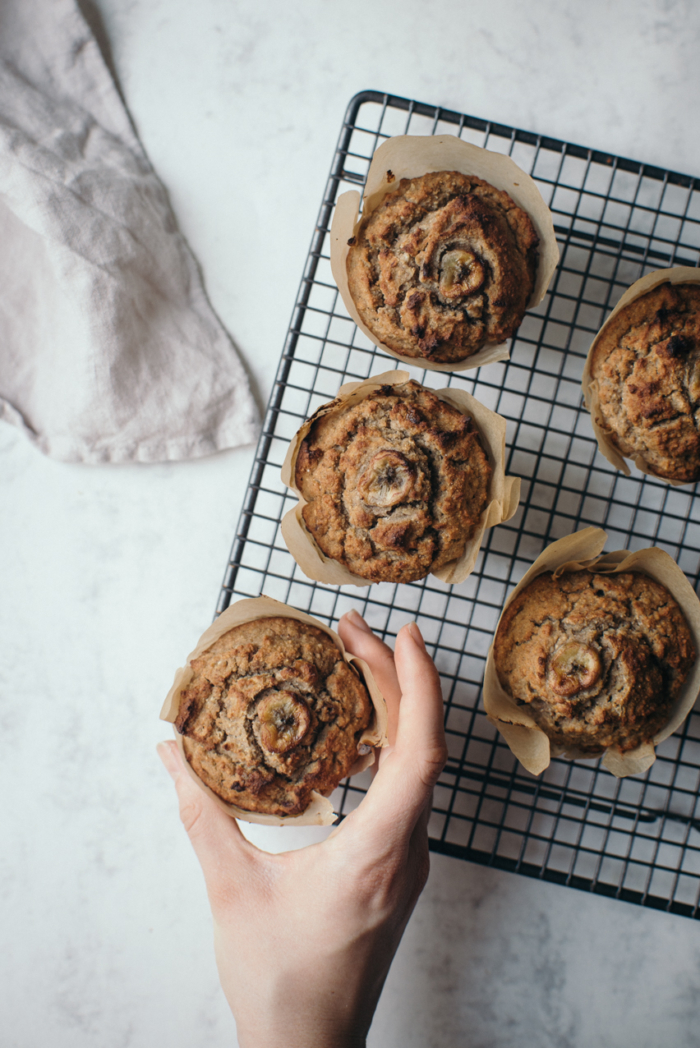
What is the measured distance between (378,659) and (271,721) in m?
0.40

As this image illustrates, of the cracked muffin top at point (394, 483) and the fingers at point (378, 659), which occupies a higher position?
the cracked muffin top at point (394, 483)

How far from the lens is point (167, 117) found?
2574 millimetres

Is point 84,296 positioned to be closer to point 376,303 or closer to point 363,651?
point 376,303

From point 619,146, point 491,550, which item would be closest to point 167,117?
point 619,146

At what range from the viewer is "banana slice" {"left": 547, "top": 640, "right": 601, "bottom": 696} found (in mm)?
1891

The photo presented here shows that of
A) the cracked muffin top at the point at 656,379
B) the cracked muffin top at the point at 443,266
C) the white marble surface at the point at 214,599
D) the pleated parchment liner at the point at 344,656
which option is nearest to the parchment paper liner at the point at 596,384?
the cracked muffin top at the point at 656,379

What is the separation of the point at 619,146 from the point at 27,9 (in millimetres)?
2234

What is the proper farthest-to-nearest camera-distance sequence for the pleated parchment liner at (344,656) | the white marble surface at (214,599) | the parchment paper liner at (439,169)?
the white marble surface at (214,599) → the parchment paper liner at (439,169) → the pleated parchment liner at (344,656)

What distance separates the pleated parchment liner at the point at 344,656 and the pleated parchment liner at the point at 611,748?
13.1 inches

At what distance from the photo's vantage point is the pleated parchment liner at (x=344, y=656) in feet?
6.26

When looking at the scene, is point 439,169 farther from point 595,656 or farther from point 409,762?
point 409,762

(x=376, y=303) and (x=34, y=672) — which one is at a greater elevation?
(x=376, y=303)

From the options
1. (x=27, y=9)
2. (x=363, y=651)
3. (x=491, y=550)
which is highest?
(x=27, y=9)

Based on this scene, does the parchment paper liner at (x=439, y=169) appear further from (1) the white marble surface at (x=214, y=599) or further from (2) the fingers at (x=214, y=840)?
(2) the fingers at (x=214, y=840)
